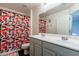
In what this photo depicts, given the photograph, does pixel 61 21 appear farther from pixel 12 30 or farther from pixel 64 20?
pixel 12 30

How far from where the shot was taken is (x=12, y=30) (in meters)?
3.53

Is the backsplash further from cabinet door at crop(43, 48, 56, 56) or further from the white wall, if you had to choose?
cabinet door at crop(43, 48, 56, 56)

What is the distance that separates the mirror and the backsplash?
4.75ft

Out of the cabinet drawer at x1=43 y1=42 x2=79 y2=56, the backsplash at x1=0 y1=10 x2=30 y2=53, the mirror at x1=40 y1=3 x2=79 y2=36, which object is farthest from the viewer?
the backsplash at x1=0 y1=10 x2=30 y2=53

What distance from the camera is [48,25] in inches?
106

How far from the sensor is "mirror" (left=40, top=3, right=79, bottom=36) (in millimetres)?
1938

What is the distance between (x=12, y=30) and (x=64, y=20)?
6.99ft

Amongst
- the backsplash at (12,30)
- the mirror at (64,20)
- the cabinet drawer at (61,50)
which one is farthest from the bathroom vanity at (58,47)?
the backsplash at (12,30)

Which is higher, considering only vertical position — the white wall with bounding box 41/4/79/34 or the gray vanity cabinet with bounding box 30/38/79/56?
the white wall with bounding box 41/4/79/34

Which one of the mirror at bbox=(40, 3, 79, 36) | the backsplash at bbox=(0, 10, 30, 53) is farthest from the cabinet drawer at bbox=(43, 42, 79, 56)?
the backsplash at bbox=(0, 10, 30, 53)

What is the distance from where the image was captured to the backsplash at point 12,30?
3.22 meters

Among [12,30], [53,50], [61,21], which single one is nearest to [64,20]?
[61,21]

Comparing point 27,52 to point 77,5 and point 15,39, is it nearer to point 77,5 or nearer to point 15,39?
point 15,39

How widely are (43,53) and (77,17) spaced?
3.48ft
